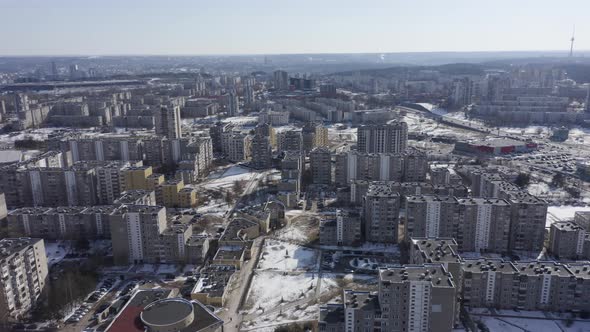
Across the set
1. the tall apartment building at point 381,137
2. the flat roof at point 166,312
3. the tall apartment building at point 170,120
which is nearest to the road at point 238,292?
the flat roof at point 166,312

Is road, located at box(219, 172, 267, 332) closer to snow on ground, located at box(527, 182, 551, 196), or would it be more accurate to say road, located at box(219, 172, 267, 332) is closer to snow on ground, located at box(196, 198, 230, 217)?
snow on ground, located at box(196, 198, 230, 217)

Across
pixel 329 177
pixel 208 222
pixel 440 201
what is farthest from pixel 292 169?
pixel 440 201

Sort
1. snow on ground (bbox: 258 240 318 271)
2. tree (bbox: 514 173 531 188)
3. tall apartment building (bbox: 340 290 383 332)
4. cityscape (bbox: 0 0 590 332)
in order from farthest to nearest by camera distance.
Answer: tree (bbox: 514 173 531 188) → snow on ground (bbox: 258 240 318 271) → cityscape (bbox: 0 0 590 332) → tall apartment building (bbox: 340 290 383 332)

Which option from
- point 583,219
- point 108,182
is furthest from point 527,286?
point 108,182

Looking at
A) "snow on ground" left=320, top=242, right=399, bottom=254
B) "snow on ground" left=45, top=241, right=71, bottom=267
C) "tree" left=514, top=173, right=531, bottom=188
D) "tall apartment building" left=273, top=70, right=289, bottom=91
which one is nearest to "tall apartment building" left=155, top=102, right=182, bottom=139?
"snow on ground" left=45, top=241, right=71, bottom=267

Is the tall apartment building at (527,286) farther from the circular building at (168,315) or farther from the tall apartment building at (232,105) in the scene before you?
the tall apartment building at (232,105)

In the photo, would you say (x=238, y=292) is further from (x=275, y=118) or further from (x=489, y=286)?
(x=275, y=118)

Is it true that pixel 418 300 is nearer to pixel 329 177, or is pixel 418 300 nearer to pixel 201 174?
pixel 329 177
